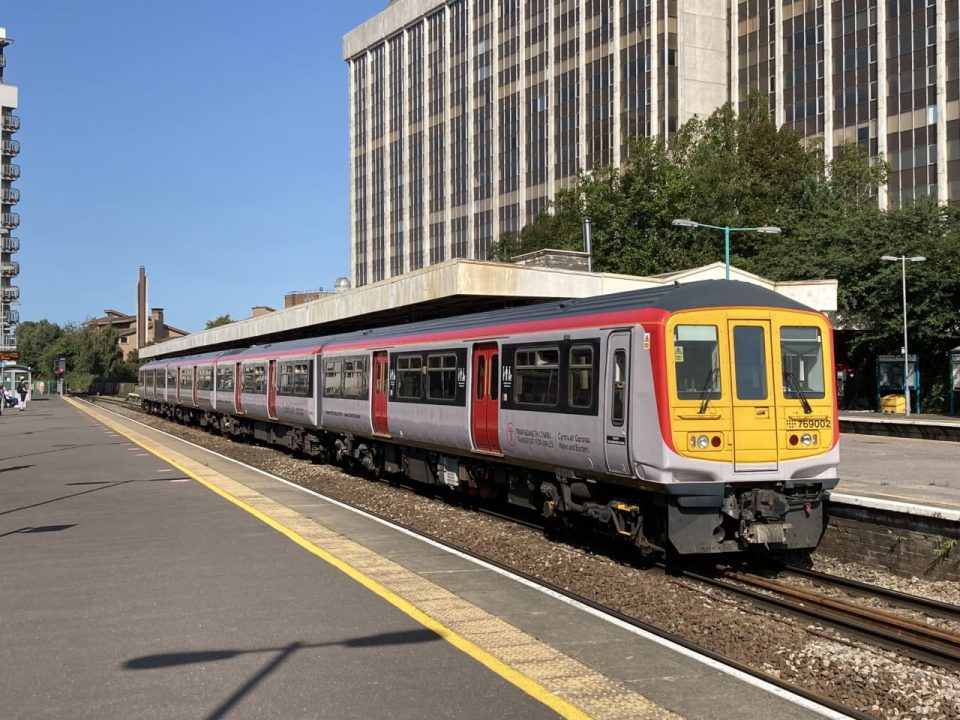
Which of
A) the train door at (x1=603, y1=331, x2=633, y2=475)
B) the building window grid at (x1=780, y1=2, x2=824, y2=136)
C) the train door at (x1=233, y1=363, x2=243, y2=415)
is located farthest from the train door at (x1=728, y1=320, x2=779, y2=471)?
the building window grid at (x1=780, y1=2, x2=824, y2=136)

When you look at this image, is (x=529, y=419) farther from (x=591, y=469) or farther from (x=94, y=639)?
(x=94, y=639)

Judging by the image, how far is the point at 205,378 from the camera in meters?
37.5

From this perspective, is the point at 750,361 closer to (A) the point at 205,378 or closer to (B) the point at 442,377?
(B) the point at 442,377

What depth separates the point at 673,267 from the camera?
52281mm

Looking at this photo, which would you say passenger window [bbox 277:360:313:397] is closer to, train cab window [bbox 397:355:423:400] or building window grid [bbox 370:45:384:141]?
train cab window [bbox 397:355:423:400]

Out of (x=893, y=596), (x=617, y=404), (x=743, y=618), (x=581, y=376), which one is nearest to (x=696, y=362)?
(x=617, y=404)

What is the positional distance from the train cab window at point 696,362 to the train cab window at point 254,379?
19.7 metres

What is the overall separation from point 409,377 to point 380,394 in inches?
62.2

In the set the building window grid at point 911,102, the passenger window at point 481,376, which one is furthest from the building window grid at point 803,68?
the passenger window at point 481,376

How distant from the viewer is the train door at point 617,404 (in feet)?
36.1

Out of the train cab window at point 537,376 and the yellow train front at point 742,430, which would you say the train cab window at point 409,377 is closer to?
the train cab window at point 537,376

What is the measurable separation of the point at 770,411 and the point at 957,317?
36.3 m

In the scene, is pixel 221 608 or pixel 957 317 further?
pixel 957 317

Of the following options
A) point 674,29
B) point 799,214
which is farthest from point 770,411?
point 674,29
